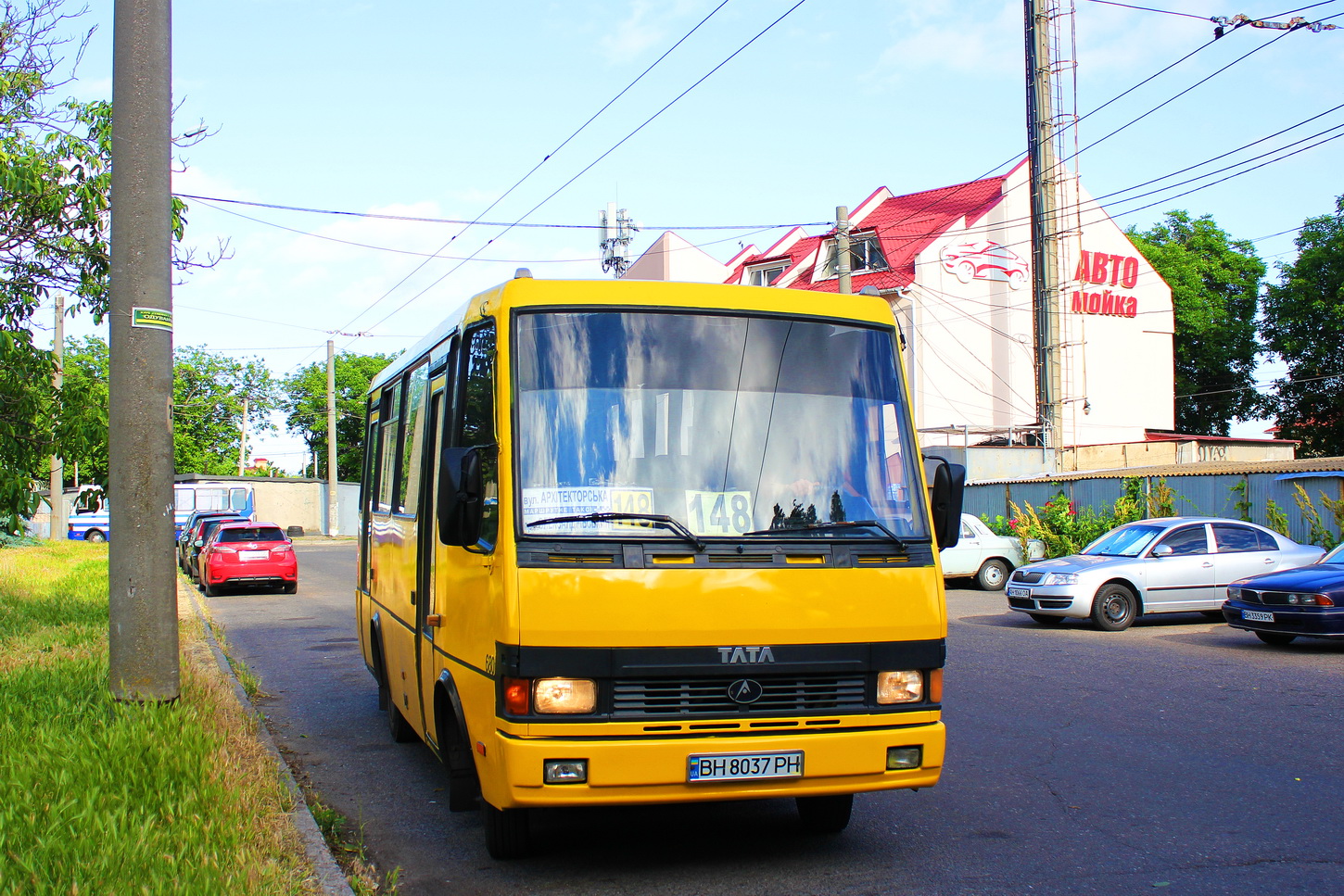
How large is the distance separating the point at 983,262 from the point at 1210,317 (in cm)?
1532

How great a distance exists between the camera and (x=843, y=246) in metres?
22.5

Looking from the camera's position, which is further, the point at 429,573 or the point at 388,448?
the point at 388,448

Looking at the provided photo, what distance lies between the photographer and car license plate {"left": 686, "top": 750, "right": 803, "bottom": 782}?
15.9 feet

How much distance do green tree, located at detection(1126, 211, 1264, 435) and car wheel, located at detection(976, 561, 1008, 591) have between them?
105 feet

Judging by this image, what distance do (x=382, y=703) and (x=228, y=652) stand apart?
4964 mm

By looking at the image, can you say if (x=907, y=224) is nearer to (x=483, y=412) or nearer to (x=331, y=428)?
(x=331, y=428)

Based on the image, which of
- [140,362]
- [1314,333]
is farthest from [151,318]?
A: [1314,333]

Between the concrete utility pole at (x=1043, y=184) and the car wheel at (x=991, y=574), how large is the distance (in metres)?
8.62

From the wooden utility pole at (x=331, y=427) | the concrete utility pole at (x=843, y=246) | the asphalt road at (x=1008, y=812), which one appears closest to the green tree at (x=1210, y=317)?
the concrete utility pole at (x=843, y=246)

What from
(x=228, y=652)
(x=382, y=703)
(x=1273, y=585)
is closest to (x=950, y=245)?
(x=1273, y=585)

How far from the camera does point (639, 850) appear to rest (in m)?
5.67

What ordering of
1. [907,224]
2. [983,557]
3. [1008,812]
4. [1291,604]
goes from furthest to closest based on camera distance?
1. [907,224]
2. [983,557]
3. [1291,604]
4. [1008,812]

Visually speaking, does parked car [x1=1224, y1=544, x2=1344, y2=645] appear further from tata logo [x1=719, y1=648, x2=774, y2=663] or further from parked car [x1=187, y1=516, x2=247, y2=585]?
parked car [x1=187, y1=516, x2=247, y2=585]

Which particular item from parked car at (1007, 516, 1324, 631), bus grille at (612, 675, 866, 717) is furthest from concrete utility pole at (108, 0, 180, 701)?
parked car at (1007, 516, 1324, 631)
